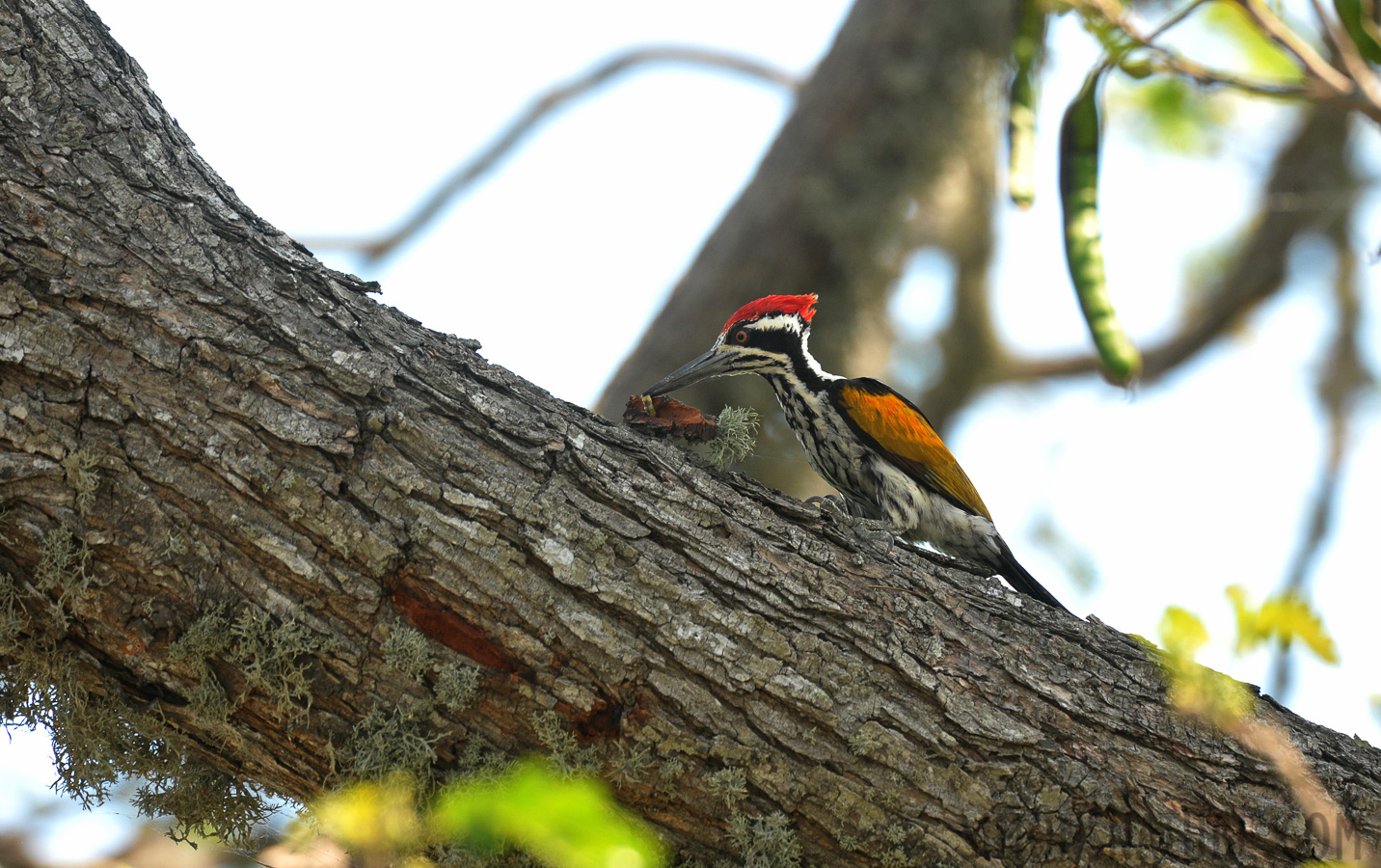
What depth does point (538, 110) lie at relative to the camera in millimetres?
8219

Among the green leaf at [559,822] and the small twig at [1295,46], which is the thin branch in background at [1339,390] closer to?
the small twig at [1295,46]

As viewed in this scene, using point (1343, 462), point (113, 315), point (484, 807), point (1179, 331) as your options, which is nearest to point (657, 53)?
point (1179, 331)

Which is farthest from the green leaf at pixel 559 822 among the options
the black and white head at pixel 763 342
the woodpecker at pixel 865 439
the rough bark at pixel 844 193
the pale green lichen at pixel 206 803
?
the rough bark at pixel 844 193

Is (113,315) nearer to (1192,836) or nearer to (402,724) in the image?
(402,724)

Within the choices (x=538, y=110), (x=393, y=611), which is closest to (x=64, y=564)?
(x=393, y=611)

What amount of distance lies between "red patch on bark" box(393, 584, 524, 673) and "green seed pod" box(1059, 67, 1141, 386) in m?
1.79

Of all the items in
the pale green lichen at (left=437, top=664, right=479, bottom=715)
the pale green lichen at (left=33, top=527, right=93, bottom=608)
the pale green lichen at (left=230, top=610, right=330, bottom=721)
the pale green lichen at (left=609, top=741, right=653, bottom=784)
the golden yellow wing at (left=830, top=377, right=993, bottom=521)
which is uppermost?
the golden yellow wing at (left=830, top=377, right=993, bottom=521)

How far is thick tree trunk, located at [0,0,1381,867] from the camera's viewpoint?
214 cm

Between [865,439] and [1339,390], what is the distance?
5.66 m

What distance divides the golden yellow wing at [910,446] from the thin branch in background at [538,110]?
17.0ft

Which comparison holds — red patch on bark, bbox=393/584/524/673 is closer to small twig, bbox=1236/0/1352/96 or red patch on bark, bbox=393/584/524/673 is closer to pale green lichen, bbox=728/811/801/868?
pale green lichen, bbox=728/811/801/868

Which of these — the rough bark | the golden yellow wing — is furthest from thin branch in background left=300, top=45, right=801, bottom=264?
the golden yellow wing

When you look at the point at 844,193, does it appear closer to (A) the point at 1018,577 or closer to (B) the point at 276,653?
(A) the point at 1018,577

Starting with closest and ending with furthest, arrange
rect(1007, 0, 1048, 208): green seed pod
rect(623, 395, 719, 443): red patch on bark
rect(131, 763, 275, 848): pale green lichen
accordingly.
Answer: rect(131, 763, 275, 848): pale green lichen < rect(623, 395, 719, 443): red patch on bark < rect(1007, 0, 1048, 208): green seed pod
